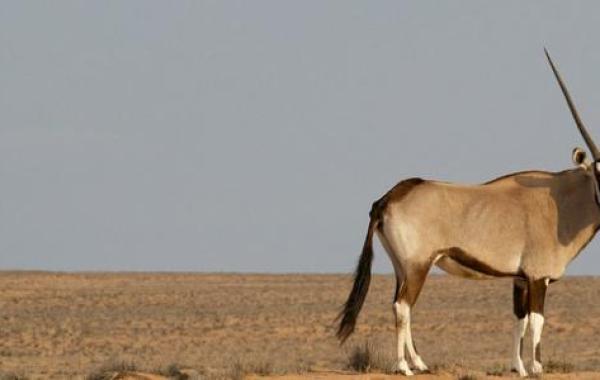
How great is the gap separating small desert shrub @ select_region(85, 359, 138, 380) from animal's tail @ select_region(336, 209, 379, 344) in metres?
2.50

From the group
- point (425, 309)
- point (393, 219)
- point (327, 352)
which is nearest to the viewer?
point (393, 219)

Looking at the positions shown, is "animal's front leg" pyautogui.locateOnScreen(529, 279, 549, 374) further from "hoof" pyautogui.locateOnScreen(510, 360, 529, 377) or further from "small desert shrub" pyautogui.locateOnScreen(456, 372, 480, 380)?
"small desert shrub" pyautogui.locateOnScreen(456, 372, 480, 380)

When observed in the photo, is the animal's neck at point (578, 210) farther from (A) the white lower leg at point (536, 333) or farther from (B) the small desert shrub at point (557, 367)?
(B) the small desert shrub at point (557, 367)

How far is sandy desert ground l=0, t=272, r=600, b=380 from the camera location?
2128cm

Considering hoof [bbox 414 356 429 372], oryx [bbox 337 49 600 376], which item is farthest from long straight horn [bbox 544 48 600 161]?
hoof [bbox 414 356 429 372]

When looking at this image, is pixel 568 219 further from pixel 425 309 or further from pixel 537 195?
pixel 425 309

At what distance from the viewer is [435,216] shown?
1338cm

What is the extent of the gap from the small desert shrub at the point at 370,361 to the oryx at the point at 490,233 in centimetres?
94

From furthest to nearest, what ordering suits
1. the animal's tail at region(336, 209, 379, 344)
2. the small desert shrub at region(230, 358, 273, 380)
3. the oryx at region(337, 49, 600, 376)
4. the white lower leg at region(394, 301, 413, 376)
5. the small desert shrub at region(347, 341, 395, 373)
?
the small desert shrub at region(347, 341, 395, 373), the small desert shrub at region(230, 358, 273, 380), the animal's tail at region(336, 209, 379, 344), the oryx at region(337, 49, 600, 376), the white lower leg at region(394, 301, 413, 376)

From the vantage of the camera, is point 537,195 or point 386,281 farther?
point 386,281

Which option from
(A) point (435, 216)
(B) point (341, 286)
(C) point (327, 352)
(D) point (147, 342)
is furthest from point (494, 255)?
(B) point (341, 286)

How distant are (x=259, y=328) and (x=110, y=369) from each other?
70.9 feet

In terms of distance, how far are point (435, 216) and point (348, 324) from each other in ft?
4.64

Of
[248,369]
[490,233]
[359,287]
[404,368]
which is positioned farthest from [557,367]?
[248,369]
